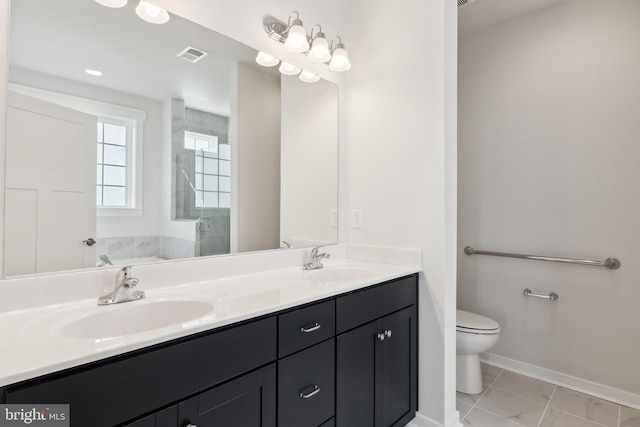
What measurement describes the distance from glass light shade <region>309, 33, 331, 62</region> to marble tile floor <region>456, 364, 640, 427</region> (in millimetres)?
2161

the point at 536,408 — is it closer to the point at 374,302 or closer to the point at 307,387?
the point at 374,302

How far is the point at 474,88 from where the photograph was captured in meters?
2.57

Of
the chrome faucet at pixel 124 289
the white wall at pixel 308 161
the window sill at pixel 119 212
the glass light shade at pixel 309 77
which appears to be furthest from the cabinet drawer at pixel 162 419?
the glass light shade at pixel 309 77

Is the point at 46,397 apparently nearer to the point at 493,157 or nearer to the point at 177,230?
the point at 177,230

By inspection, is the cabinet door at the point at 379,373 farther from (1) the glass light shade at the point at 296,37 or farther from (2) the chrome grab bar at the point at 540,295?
(1) the glass light shade at the point at 296,37

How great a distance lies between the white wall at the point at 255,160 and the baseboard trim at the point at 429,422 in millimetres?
1188

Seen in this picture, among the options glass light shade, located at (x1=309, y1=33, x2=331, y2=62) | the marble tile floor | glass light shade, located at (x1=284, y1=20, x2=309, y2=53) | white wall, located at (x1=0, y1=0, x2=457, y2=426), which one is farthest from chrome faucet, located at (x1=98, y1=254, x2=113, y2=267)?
the marble tile floor

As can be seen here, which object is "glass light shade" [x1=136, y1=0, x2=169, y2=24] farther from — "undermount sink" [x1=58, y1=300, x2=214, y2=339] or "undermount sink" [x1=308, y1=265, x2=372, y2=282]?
"undermount sink" [x1=308, y1=265, x2=372, y2=282]

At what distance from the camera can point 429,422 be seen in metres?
1.68

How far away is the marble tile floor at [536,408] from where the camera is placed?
1.77m

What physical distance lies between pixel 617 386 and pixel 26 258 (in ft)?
9.96

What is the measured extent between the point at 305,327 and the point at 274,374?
18cm

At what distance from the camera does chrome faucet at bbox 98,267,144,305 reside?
108 centimetres

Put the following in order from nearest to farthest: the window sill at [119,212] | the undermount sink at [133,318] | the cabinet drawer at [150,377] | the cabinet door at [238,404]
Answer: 1. the cabinet drawer at [150,377]
2. the cabinet door at [238,404]
3. the undermount sink at [133,318]
4. the window sill at [119,212]
